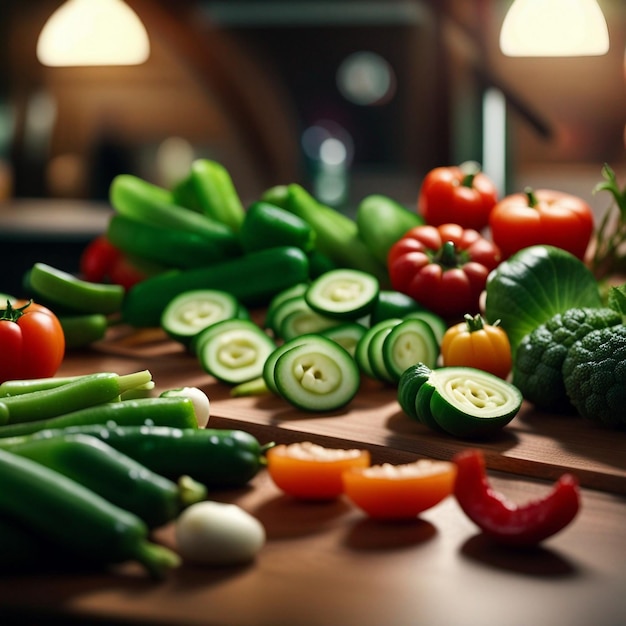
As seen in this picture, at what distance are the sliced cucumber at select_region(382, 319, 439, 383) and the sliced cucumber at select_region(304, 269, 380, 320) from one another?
0.67 ft

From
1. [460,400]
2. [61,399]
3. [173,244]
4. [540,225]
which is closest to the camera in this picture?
[61,399]

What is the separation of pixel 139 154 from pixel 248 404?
251 inches

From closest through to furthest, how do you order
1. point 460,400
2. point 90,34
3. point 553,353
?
1. point 460,400
2. point 553,353
3. point 90,34

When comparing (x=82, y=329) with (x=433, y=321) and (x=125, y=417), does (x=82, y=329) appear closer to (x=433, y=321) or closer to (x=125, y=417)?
(x=433, y=321)

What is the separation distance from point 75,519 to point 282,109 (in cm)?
666

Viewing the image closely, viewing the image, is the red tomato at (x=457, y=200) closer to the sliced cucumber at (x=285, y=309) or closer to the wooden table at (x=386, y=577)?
the sliced cucumber at (x=285, y=309)

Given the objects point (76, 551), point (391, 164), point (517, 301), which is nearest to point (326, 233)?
point (517, 301)

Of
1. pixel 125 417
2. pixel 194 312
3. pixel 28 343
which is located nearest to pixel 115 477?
pixel 125 417

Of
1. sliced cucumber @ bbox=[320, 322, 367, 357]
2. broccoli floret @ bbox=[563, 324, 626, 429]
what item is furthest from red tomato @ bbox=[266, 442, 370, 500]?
sliced cucumber @ bbox=[320, 322, 367, 357]

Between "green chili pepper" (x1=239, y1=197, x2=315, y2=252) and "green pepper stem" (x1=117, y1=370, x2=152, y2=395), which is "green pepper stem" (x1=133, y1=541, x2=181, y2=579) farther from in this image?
"green chili pepper" (x1=239, y1=197, x2=315, y2=252)

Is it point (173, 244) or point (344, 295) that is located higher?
point (173, 244)

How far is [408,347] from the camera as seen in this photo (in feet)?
6.78

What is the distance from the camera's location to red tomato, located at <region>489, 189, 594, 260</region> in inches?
98.9

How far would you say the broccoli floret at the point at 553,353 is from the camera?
6.21ft
